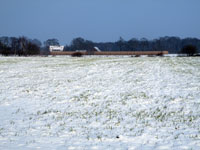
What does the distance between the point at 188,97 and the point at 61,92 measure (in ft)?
23.3

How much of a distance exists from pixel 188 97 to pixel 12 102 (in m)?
9.03

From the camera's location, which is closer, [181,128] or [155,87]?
[181,128]

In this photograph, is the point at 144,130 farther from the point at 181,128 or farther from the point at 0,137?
the point at 0,137

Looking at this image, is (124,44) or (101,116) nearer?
(101,116)

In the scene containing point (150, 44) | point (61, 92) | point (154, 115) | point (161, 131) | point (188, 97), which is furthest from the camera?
point (150, 44)

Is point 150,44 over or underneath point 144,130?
over

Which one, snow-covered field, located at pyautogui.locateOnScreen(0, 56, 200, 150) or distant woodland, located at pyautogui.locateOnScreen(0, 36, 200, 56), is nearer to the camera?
snow-covered field, located at pyautogui.locateOnScreen(0, 56, 200, 150)

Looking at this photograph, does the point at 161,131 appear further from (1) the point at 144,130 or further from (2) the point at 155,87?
(2) the point at 155,87

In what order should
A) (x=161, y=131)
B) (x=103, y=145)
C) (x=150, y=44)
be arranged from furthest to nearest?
(x=150, y=44) < (x=161, y=131) < (x=103, y=145)

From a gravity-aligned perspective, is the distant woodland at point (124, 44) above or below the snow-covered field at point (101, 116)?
above

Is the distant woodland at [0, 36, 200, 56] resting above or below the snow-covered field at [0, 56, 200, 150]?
above

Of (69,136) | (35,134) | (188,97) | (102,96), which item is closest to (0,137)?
(35,134)

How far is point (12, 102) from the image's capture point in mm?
12781

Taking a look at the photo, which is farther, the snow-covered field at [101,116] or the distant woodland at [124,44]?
the distant woodland at [124,44]
